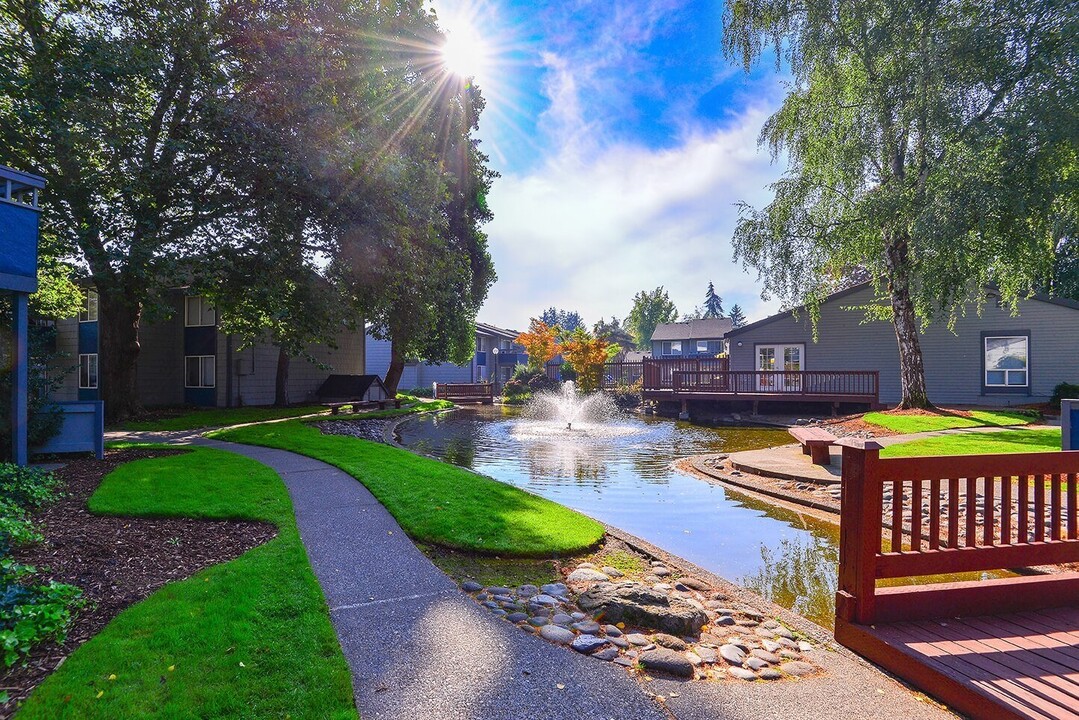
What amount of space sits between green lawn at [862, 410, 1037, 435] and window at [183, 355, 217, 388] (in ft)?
74.1

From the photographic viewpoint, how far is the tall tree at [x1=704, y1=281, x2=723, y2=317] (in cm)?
10019

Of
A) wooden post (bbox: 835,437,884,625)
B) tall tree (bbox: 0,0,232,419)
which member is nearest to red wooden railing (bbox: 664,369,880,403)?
tall tree (bbox: 0,0,232,419)

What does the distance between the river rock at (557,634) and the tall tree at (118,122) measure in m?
11.4

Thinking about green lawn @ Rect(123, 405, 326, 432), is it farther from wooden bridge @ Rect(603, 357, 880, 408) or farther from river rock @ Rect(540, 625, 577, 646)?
river rock @ Rect(540, 625, 577, 646)

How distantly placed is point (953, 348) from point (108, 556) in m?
23.4

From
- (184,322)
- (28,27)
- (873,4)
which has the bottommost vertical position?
(184,322)

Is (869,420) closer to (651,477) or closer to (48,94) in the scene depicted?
(651,477)

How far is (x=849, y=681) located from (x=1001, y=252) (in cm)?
1264

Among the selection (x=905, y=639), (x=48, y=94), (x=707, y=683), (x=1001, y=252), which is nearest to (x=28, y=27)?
(x=48, y=94)

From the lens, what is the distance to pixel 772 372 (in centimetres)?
2045

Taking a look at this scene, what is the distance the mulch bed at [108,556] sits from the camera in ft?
10.0

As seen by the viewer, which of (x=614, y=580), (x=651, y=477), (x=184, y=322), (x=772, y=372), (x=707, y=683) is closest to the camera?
(x=707, y=683)

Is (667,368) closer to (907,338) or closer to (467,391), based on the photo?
(907,338)

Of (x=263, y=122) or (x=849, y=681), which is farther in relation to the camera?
(x=263, y=122)
